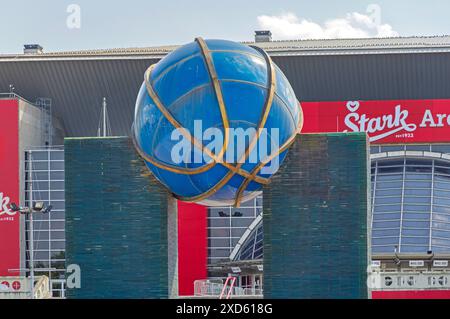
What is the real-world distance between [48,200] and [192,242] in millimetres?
9497

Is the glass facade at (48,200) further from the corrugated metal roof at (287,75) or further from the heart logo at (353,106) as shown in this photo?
the heart logo at (353,106)

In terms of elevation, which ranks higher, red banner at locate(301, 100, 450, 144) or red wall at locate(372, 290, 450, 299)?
red banner at locate(301, 100, 450, 144)

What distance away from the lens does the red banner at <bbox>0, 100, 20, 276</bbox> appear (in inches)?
2306

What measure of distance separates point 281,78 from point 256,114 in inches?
53.4

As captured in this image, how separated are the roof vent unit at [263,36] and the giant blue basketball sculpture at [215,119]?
143ft

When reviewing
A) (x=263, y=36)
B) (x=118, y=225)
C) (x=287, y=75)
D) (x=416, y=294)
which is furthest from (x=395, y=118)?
(x=118, y=225)

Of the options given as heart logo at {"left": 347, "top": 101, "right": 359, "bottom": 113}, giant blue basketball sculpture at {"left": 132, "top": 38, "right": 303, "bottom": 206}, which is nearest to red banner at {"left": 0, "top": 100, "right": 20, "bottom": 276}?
heart logo at {"left": 347, "top": 101, "right": 359, "bottom": 113}

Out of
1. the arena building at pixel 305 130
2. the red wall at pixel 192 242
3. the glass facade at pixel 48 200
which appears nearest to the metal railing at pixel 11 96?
the arena building at pixel 305 130

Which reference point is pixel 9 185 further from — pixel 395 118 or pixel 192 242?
pixel 395 118

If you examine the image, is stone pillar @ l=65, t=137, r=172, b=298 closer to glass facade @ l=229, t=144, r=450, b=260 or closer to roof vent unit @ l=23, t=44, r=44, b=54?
glass facade @ l=229, t=144, r=450, b=260

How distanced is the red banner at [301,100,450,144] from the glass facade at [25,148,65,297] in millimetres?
14366

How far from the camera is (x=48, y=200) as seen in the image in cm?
6234
